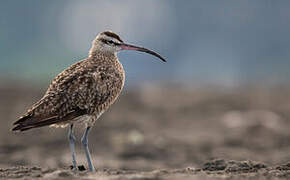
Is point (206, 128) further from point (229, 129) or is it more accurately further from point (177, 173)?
point (177, 173)

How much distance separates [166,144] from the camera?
21141 mm

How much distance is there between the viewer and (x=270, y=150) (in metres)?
20.5

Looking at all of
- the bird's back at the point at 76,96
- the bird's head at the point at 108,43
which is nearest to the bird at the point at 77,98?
the bird's back at the point at 76,96

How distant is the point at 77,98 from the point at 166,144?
9.96 m

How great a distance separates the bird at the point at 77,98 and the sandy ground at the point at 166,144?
0.84 meters

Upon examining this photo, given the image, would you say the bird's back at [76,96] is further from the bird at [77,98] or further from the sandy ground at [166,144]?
the sandy ground at [166,144]

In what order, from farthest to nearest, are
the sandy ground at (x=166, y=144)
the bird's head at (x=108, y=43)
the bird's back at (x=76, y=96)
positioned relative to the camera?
the bird's head at (x=108, y=43), the bird's back at (x=76, y=96), the sandy ground at (x=166, y=144)

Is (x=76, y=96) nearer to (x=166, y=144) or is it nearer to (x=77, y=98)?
(x=77, y=98)

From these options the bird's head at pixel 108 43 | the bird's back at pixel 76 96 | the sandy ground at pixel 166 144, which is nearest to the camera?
the sandy ground at pixel 166 144

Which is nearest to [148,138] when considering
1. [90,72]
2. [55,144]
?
[55,144]

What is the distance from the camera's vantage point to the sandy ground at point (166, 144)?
35.9 feet

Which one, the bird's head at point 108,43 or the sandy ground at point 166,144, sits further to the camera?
the bird's head at point 108,43

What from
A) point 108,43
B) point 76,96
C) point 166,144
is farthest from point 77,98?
point 166,144

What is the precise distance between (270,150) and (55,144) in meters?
6.88
